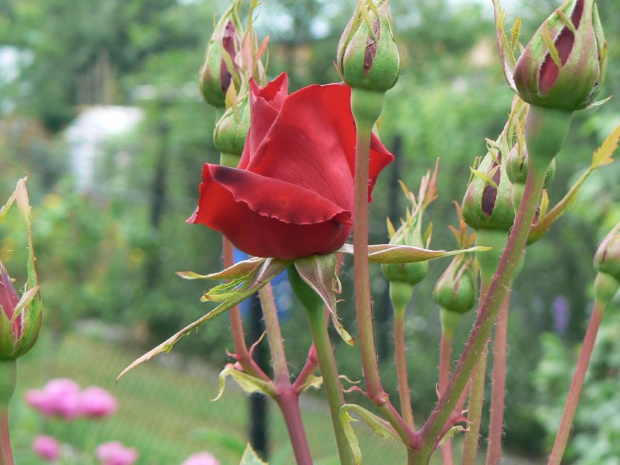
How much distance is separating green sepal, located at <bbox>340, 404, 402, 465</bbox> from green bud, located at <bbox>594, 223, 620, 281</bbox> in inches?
6.7

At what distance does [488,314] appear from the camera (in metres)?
0.33

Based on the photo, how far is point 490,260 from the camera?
1.32 feet

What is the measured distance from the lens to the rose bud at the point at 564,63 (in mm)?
296

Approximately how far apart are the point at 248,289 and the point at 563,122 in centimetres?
15

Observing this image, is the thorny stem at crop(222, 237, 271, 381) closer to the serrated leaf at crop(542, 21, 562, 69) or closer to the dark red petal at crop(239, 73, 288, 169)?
the dark red petal at crop(239, 73, 288, 169)

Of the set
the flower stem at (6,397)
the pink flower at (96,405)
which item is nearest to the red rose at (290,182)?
the flower stem at (6,397)

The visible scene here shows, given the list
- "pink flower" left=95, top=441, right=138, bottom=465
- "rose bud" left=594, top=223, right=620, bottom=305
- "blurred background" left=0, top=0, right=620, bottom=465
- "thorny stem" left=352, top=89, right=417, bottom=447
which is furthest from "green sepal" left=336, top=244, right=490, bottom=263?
"blurred background" left=0, top=0, right=620, bottom=465

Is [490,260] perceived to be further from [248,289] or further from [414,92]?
[414,92]

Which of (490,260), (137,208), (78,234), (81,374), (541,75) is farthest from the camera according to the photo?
(137,208)

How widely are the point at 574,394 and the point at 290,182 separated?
0.62 ft

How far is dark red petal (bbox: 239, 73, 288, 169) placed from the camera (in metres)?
0.36

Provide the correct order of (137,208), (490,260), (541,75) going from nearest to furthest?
(541,75), (490,260), (137,208)

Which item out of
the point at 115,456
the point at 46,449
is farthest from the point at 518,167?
the point at 46,449

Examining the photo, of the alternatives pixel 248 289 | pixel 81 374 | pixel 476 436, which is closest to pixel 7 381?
pixel 248 289
